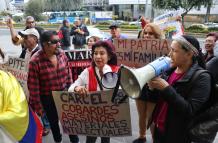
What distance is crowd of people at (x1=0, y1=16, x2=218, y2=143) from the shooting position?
2.19 m

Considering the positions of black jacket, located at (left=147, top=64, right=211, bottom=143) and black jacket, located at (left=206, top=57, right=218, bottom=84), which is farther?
black jacket, located at (left=206, top=57, right=218, bottom=84)

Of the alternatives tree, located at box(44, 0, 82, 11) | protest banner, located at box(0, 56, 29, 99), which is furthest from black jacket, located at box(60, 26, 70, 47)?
tree, located at box(44, 0, 82, 11)

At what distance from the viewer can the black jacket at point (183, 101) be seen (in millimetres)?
2154

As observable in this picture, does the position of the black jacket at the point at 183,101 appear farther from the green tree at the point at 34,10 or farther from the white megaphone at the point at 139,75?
the green tree at the point at 34,10

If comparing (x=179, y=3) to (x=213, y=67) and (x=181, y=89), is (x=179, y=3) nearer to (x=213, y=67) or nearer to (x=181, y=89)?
(x=213, y=67)

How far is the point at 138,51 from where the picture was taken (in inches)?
183

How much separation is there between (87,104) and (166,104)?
819 mm

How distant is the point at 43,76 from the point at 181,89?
1.85m

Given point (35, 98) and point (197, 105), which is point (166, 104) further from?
point (35, 98)

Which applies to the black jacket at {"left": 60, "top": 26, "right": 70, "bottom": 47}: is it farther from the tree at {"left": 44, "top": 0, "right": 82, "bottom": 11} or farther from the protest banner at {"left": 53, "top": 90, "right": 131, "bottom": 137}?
the tree at {"left": 44, "top": 0, "right": 82, "bottom": 11}

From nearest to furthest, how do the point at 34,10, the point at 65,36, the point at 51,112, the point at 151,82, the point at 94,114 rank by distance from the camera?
the point at 151,82
the point at 94,114
the point at 51,112
the point at 65,36
the point at 34,10

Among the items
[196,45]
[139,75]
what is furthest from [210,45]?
[139,75]

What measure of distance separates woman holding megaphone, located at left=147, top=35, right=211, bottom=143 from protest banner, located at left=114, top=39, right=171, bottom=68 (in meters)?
1.98

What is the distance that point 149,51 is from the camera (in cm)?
457
